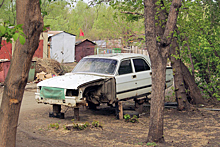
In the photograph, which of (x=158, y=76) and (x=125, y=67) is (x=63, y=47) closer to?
(x=125, y=67)

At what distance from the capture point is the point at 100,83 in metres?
8.22

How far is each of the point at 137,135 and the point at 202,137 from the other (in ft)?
5.39

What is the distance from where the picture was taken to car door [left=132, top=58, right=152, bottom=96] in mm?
9398

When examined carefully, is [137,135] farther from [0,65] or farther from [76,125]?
[0,65]

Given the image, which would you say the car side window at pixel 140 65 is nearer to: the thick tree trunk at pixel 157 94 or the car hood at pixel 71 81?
the car hood at pixel 71 81

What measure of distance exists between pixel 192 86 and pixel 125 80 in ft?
10.8

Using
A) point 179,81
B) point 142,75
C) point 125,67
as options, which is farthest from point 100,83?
point 179,81

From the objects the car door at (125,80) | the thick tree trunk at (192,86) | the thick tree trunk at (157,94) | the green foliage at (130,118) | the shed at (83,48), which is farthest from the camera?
the shed at (83,48)

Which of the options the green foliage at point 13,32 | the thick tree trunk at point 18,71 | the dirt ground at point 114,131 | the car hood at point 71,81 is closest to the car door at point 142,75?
the dirt ground at point 114,131

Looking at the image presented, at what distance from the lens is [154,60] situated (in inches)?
242

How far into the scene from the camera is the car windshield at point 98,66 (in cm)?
888

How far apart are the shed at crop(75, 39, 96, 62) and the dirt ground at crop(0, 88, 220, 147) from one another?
17556 millimetres

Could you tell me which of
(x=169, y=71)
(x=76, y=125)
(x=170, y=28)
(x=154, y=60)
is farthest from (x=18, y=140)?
(x=169, y=71)

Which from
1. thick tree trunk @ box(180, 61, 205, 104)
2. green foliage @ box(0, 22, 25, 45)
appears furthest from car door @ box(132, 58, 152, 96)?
green foliage @ box(0, 22, 25, 45)
